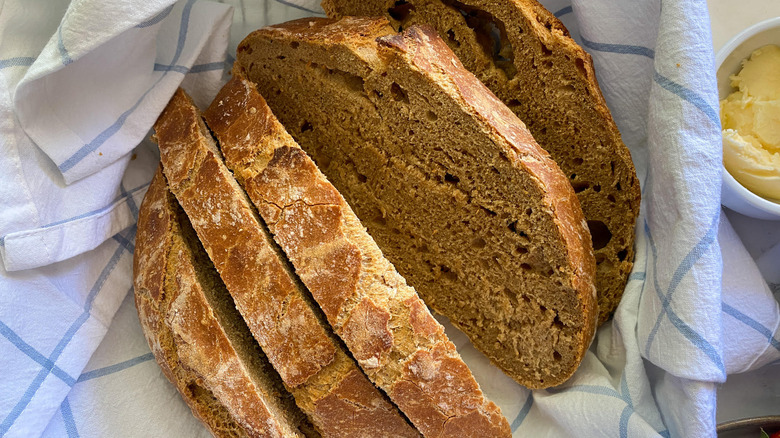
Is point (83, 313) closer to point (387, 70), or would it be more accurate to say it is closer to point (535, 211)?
point (387, 70)

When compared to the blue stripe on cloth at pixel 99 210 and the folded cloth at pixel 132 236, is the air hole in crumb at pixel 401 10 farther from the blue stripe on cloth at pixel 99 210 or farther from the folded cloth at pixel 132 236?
the blue stripe on cloth at pixel 99 210

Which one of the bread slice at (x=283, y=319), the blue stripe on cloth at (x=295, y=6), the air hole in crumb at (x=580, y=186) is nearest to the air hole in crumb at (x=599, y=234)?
the air hole in crumb at (x=580, y=186)

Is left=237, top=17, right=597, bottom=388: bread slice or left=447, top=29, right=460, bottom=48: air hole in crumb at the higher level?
left=447, top=29, right=460, bottom=48: air hole in crumb

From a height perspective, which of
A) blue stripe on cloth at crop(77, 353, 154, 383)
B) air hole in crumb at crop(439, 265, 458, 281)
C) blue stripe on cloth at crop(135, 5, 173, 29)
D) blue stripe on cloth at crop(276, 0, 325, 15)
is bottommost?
blue stripe on cloth at crop(77, 353, 154, 383)

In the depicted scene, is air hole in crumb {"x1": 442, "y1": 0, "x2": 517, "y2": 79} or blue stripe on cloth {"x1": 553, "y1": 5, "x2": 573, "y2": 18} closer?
air hole in crumb {"x1": 442, "y1": 0, "x2": 517, "y2": 79}

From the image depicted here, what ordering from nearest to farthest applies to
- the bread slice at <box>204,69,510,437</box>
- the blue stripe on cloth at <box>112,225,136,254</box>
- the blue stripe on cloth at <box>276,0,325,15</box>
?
the bread slice at <box>204,69,510,437</box>, the blue stripe on cloth at <box>112,225,136,254</box>, the blue stripe on cloth at <box>276,0,325,15</box>

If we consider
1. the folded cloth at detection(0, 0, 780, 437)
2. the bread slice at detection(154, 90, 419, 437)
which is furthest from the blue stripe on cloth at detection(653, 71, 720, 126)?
the bread slice at detection(154, 90, 419, 437)

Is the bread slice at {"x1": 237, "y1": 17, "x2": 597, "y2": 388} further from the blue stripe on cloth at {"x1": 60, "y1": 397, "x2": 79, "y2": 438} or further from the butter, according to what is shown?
the blue stripe on cloth at {"x1": 60, "y1": 397, "x2": 79, "y2": 438}
